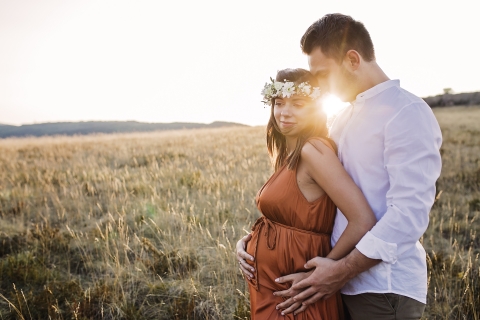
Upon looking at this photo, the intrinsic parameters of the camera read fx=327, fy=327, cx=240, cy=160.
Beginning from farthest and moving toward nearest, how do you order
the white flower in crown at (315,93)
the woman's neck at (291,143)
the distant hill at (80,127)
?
the distant hill at (80,127), the woman's neck at (291,143), the white flower in crown at (315,93)

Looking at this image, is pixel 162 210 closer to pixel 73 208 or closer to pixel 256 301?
pixel 73 208

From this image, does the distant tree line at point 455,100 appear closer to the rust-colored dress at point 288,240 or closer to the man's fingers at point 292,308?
the rust-colored dress at point 288,240

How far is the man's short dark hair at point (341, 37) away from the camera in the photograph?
6.61 feet

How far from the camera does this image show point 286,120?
2.46 m

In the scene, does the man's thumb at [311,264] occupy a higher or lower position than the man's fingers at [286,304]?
higher

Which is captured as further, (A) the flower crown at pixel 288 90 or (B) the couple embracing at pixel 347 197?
(A) the flower crown at pixel 288 90

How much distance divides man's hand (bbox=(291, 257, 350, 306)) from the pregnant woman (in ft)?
0.25

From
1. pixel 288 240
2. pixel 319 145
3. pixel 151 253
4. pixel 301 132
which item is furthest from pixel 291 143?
pixel 151 253

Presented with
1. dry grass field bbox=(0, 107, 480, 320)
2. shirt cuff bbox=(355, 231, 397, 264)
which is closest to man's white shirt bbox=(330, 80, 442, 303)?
shirt cuff bbox=(355, 231, 397, 264)

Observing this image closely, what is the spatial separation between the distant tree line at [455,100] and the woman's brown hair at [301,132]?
174ft

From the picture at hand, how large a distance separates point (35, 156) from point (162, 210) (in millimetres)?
11081

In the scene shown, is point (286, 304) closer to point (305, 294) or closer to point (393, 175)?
point (305, 294)

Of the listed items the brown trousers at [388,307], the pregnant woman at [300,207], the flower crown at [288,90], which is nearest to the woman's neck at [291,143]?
the pregnant woman at [300,207]

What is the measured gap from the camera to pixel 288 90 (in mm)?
2439
